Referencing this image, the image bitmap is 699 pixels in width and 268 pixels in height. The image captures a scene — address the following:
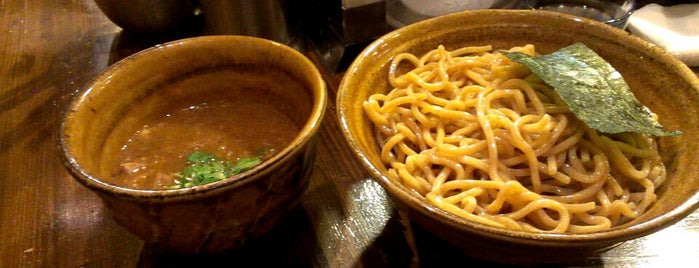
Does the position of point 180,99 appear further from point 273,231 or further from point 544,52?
point 544,52

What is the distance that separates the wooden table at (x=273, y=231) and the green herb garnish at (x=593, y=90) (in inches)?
11.5

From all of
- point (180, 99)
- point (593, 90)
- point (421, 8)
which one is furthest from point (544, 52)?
point (180, 99)

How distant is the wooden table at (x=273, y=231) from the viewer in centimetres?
108

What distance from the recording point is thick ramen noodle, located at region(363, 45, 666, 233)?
0.99m

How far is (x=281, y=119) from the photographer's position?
3.92 feet

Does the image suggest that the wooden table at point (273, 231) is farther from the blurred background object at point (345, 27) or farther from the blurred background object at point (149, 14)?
the blurred background object at point (149, 14)

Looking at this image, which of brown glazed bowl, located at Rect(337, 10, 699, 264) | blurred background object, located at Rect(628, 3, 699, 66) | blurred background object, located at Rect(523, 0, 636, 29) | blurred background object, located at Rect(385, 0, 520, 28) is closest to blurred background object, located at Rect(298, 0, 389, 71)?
blurred background object, located at Rect(385, 0, 520, 28)

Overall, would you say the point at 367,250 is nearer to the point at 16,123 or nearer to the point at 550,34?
the point at 550,34

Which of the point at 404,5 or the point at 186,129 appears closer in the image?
the point at 186,129

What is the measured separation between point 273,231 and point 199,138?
286 millimetres

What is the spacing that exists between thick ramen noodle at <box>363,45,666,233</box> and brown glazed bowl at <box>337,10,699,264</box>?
5 centimetres

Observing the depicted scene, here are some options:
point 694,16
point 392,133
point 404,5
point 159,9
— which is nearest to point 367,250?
point 392,133

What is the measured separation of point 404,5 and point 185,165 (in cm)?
110

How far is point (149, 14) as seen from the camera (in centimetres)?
195
